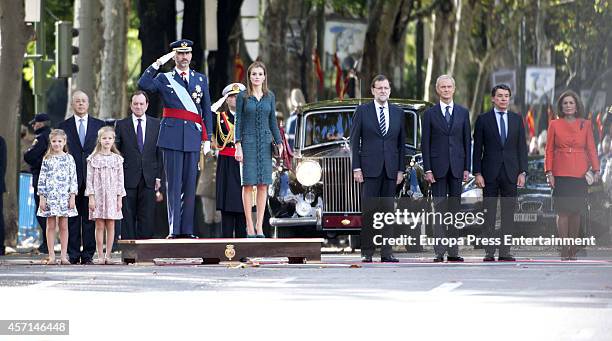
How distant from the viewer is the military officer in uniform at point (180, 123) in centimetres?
1978

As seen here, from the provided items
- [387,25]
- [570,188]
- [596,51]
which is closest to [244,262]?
[570,188]

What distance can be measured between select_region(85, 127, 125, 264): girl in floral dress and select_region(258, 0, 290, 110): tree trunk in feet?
68.9

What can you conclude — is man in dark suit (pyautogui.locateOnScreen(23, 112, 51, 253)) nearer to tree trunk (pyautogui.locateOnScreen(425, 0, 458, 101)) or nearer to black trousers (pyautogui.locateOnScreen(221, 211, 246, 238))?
black trousers (pyautogui.locateOnScreen(221, 211, 246, 238))

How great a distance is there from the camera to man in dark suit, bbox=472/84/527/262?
2039 centimetres

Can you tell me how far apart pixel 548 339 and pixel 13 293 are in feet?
18.4

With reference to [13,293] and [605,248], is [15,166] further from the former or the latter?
[13,293]

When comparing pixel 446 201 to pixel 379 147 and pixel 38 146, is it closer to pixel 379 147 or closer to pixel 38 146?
pixel 379 147

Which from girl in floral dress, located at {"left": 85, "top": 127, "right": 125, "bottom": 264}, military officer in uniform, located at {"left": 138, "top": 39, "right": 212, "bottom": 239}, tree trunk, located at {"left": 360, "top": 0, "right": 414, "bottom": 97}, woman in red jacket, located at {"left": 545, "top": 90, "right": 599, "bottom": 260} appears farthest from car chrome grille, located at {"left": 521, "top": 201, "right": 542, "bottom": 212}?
tree trunk, located at {"left": 360, "top": 0, "right": 414, "bottom": 97}

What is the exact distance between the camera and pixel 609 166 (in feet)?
84.3

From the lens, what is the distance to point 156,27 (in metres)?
33.8

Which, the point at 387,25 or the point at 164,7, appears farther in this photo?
the point at 387,25

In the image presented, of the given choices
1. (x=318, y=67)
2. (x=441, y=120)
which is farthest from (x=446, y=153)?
(x=318, y=67)

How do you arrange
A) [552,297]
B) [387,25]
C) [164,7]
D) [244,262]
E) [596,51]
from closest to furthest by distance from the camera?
1. [552,297]
2. [244,262]
3. [164,7]
4. [387,25]
5. [596,51]

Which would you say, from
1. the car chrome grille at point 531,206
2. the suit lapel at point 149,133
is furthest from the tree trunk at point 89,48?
the suit lapel at point 149,133
